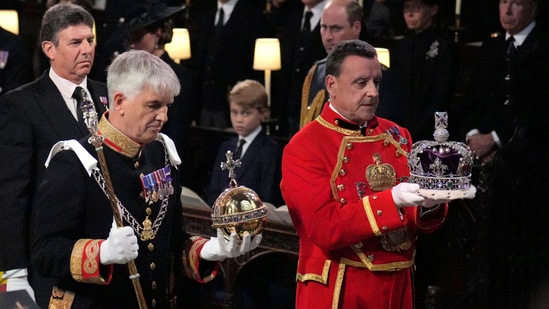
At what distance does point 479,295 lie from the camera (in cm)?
629

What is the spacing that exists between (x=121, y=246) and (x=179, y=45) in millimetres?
5751

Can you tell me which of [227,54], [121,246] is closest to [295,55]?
[227,54]

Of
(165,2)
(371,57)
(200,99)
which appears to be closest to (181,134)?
(165,2)

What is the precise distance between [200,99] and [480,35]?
246 cm

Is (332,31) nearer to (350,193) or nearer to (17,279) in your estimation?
(350,193)

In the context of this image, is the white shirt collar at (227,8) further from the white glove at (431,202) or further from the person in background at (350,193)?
the white glove at (431,202)

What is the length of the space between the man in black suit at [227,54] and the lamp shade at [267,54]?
0.61 meters

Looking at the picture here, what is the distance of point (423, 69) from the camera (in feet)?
25.1

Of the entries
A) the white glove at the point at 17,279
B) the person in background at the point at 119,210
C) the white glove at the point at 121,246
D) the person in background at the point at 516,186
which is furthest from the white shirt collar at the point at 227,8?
the white glove at the point at 121,246

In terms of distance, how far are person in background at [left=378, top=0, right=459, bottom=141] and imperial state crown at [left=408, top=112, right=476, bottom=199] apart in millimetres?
3199

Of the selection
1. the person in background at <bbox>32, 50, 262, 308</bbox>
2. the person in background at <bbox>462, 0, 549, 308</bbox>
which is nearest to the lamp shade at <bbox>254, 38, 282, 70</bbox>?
the person in background at <bbox>462, 0, 549, 308</bbox>

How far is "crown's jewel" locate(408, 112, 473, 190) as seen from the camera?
409 cm

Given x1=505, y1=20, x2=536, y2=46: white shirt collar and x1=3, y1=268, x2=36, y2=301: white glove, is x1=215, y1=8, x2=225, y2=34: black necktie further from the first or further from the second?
x1=3, y1=268, x2=36, y2=301: white glove

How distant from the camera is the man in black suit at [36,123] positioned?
16.7 ft
